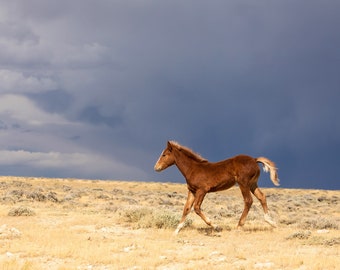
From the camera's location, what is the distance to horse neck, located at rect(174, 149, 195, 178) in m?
15.2

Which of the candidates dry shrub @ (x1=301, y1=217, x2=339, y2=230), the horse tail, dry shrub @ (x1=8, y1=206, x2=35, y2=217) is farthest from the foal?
dry shrub @ (x1=8, y1=206, x2=35, y2=217)

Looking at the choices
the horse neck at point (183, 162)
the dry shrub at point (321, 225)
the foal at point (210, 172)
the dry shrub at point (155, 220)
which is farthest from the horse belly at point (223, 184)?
the dry shrub at point (321, 225)

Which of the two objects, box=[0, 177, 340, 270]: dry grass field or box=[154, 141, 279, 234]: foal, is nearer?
box=[0, 177, 340, 270]: dry grass field

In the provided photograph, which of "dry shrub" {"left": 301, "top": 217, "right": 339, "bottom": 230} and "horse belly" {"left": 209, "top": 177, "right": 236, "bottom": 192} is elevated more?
"horse belly" {"left": 209, "top": 177, "right": 236, "bottom": 192}

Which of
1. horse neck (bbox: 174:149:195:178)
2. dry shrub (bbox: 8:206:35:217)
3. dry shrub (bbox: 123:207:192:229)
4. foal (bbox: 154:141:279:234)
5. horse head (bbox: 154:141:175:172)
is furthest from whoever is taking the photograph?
dry shrub (bbox: 8:206:35:217)

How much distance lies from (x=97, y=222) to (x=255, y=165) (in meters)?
6.11

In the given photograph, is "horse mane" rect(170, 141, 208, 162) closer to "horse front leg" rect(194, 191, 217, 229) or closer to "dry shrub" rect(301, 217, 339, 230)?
"horse front leg" rect(194, 191, 217, 229)

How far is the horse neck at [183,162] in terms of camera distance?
1516cm

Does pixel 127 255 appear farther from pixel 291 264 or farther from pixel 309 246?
pixel 309 246

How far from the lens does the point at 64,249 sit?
1127 centimetres

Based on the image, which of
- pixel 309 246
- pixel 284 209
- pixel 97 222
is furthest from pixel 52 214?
pixel 284 209

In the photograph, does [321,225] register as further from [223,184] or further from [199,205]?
[199,205]

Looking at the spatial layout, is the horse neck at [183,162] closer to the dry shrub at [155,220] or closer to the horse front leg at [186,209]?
the horse front leg at [186,209]

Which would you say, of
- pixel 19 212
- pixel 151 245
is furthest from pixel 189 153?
pixel 19 212
